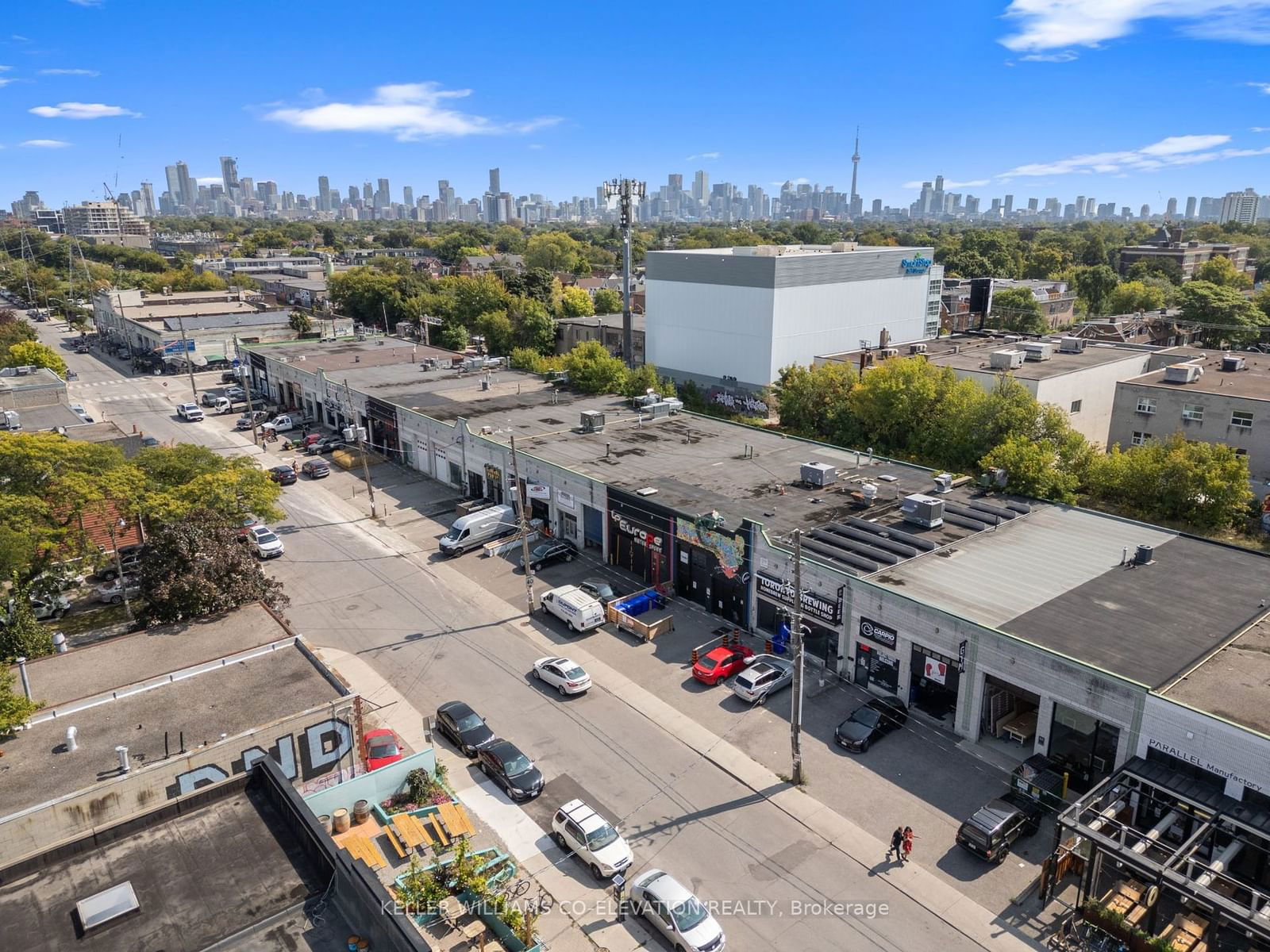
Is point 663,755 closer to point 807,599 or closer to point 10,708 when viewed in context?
point 807,599

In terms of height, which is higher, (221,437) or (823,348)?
(823,348)

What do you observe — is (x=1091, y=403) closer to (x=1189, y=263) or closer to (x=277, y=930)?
(x=277, y=930)

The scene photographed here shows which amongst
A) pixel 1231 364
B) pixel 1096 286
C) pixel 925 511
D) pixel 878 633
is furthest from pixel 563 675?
pixel 1096 286

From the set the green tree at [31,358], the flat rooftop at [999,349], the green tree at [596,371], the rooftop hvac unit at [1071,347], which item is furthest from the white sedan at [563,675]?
the green tree at [31,358]

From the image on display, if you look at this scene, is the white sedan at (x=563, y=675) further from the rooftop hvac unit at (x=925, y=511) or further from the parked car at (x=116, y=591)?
the parked car at (x=116, y=591)

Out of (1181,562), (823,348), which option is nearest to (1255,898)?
(1181,562)

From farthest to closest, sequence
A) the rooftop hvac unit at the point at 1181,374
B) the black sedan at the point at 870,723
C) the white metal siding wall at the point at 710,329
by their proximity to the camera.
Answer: the white metal siding wall at the point at 710,329
the rooftop hvac unit at the point at 1181,374
the black sedan at the point at 870,723
